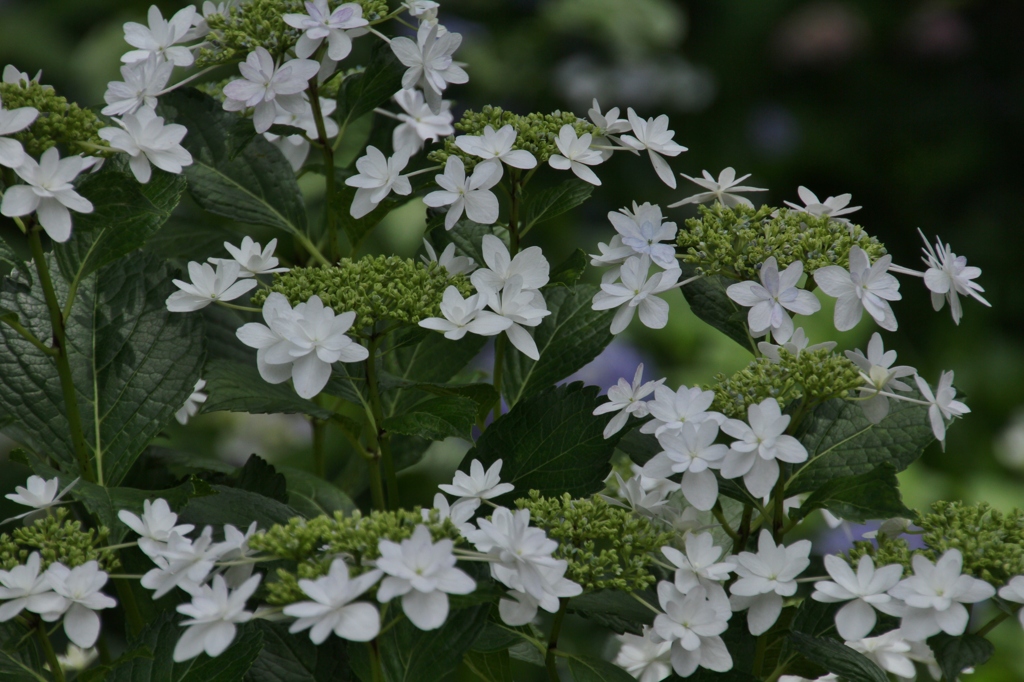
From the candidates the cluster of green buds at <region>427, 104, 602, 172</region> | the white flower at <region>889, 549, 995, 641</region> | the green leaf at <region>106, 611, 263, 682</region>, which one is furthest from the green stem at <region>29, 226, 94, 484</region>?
the white flower at <region>889, 549, 995, 641</region>

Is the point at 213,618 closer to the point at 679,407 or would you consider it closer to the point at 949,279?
the point at 679,407

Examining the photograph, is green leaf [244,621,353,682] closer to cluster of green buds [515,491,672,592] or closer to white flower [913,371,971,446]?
cluster of green buds [515,491,672,592]

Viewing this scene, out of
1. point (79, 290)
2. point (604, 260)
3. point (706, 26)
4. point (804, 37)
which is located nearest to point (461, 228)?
point (604, 260)

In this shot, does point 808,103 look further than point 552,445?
Yes

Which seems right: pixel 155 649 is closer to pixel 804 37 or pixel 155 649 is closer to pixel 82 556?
pixel 82 556

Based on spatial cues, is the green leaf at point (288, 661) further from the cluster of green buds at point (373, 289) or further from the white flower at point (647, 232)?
the white flower at point (647, 232)

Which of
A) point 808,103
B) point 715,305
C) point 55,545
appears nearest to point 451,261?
point 715,305

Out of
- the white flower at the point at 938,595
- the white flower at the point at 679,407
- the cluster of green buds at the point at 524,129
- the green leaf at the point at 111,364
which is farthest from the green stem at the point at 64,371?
the white flower at the point at 938,595
